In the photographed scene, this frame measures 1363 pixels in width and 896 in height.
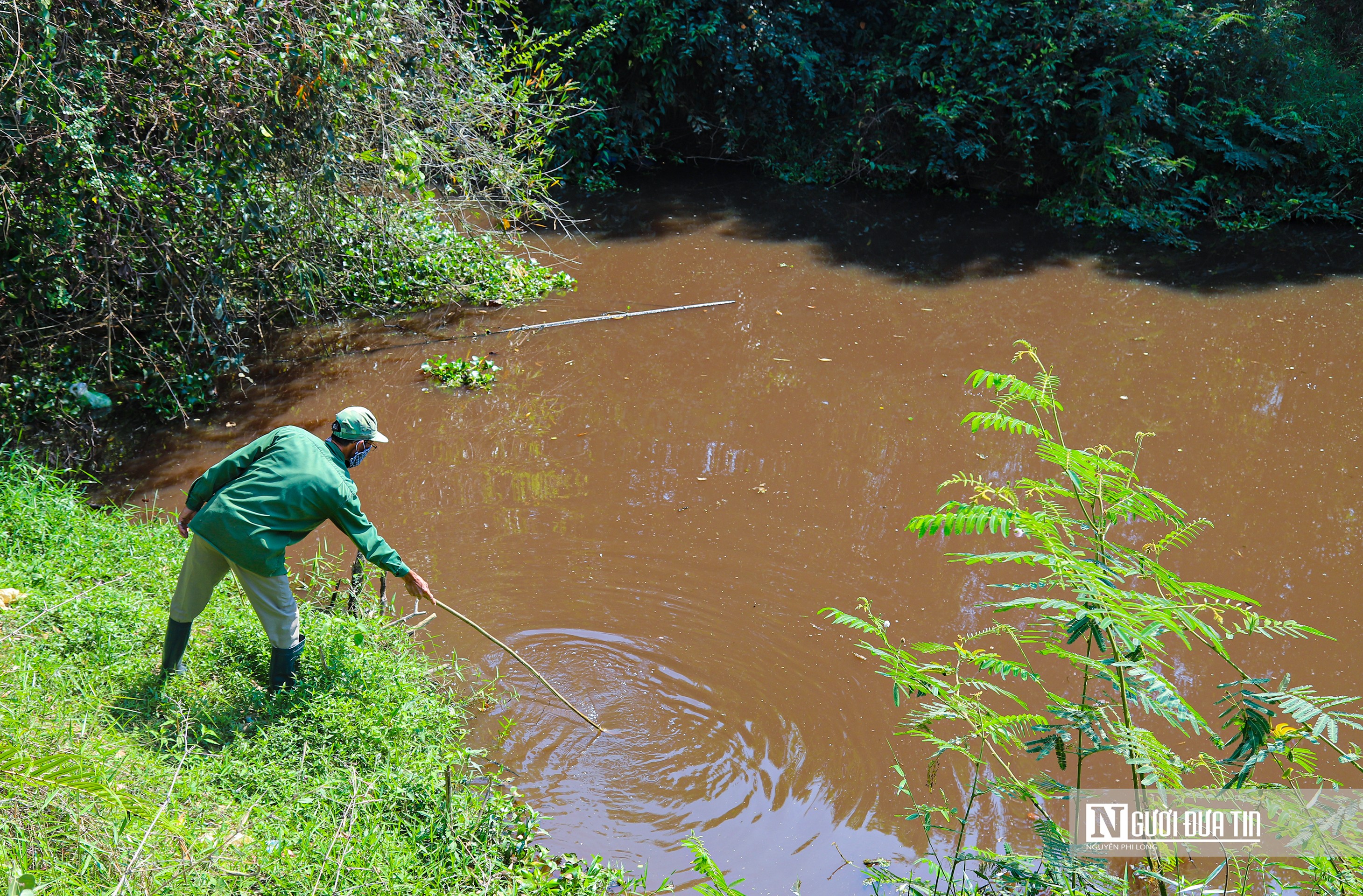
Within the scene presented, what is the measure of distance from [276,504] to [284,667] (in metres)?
0.81

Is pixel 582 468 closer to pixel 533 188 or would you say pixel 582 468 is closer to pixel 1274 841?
pixel 533 188

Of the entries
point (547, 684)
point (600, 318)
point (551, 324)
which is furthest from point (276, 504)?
point (600, 318)

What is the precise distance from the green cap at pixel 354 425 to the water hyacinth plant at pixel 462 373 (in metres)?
3.87

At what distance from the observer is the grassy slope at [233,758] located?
3.28 m

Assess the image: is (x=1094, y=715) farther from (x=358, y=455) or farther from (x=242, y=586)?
(x=242, y=586)

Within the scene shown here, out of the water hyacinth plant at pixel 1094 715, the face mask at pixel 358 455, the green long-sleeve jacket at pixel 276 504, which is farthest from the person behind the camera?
the face mask at pixel 358 455

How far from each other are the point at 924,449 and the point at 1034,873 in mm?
4619

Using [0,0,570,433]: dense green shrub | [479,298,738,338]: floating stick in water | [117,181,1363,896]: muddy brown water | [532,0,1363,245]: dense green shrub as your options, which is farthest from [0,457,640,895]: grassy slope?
[532,0,1363,245]: dense green shrub

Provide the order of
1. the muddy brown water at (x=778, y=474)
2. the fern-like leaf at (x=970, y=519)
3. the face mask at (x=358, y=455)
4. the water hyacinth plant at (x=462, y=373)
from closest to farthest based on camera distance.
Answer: the fern-like leaf at (x=970, y=519) → the face mask at (x=358, y=455) → the muddy brown water at (x=778, y=474) → the water hyacinth plant at (x=462, y=373)

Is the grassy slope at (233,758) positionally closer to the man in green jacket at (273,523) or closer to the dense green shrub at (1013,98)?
the man in green jacket at (273,523)

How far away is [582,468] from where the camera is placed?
7.20 meters

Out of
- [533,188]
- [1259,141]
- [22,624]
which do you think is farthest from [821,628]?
[1259,141]

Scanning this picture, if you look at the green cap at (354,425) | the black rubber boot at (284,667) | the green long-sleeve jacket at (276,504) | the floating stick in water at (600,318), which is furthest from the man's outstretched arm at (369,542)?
the floating stick in water at (600,318)

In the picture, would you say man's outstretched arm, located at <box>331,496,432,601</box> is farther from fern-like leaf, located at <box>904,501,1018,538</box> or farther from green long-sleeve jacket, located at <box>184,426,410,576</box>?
fern-like leaf, located at <box>904,501,1018,538</box>
